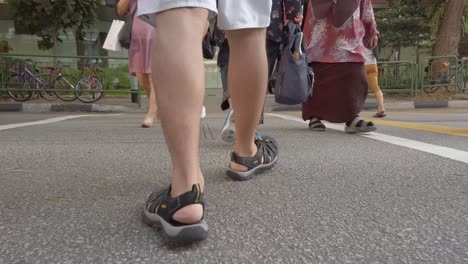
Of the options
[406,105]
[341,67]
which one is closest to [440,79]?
[406,105]

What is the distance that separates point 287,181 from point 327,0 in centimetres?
183

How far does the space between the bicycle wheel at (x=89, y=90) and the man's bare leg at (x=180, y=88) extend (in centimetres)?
938

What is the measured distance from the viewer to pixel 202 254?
1.08m

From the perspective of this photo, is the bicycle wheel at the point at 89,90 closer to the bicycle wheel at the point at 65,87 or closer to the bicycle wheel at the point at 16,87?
the bicycle wheel at the point at 65,87

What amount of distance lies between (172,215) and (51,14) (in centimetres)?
1107

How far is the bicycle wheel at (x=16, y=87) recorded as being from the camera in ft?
32.6

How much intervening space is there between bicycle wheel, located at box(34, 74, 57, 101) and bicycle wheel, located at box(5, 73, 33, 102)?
0.20 meters

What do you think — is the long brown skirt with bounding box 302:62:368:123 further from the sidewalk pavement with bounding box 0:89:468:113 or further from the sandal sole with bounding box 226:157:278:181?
the sidewalk pavement with bounding box 0:89:468:113

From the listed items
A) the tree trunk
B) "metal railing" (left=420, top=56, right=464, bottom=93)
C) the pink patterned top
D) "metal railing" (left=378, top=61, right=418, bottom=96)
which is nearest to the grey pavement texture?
the pink patterned top

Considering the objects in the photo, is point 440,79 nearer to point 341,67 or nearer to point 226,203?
point 341,67

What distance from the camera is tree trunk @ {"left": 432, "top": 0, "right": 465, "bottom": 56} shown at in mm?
12156

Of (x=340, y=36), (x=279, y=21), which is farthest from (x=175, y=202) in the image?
(x=340, y=36)

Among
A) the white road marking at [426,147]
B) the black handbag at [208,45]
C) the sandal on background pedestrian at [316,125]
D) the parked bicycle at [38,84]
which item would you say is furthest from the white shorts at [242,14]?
the parked bicycle at [38,84]

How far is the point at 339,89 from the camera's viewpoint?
3.52 m
